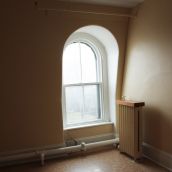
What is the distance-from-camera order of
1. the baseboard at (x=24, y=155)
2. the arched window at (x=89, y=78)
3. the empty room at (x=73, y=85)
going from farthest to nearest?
1. the arched window at (x=89, y=78)
2. the baseboard at (x=24, y=155)
3. the empty room at (x=73, y=85)

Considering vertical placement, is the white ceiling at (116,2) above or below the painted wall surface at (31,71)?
above

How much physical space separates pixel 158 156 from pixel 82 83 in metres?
1.64

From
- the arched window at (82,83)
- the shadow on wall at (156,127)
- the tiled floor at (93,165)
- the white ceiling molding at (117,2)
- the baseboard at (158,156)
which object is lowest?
the tiled floor at (93,165)

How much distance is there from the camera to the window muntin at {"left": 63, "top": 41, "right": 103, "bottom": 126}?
374cm

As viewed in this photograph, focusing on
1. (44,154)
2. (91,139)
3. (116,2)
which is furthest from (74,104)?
(116,2)

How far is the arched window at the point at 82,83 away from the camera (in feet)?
12.3

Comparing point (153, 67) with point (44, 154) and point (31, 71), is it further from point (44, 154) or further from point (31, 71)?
point (44, 154)

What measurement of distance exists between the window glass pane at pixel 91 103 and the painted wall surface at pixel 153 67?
662mm

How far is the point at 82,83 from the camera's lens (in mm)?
3816

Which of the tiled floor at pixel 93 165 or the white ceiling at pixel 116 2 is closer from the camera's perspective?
the tiled floor at pixel 93 165

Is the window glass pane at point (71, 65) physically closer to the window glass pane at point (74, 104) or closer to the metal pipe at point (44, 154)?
the window glass pane at point (74, 104)

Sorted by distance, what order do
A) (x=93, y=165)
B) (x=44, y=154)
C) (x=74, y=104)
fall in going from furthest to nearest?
(x=74, y=104) < (x=44, y=154) < (x=93, y=165)

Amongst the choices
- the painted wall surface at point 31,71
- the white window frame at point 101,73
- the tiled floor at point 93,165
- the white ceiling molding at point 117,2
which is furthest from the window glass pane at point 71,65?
the tiled floor at point 93,165

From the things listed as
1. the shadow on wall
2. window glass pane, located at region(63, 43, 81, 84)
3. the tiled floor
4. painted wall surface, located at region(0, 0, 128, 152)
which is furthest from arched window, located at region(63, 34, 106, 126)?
the shadow on wall
